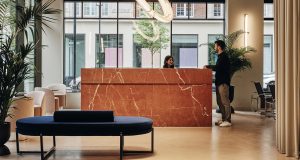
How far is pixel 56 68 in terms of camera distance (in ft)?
46.2

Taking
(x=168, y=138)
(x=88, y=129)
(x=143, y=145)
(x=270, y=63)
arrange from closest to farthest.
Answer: (x=88, y=129), (x=143, y=145), (x=168, y=138), (x=270, y=63)

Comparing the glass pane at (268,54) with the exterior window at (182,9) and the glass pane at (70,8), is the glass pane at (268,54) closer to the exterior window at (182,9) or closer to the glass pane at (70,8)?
the exterior window at (182,9)

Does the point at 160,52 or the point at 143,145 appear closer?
the point at 143,145

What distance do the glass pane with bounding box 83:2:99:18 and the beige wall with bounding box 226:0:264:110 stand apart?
4.39 metres

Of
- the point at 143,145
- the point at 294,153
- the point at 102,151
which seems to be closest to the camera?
the point at 294,153

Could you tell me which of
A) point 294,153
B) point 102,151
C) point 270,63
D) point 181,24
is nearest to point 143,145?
point 102,151

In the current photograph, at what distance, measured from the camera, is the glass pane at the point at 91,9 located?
14805mm

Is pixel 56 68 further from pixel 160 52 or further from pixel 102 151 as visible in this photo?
pixel 102 151

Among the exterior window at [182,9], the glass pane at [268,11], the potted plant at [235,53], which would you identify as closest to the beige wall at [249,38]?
the potted plant at [235,53]

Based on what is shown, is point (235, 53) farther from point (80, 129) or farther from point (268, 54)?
point (80, 129)

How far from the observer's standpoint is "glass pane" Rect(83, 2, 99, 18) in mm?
14805

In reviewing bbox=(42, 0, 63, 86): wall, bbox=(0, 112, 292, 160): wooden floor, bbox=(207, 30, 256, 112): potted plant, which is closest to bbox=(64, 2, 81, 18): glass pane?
bbox=(42, 0, 63, 86): wall

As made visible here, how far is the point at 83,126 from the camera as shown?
5.62 m

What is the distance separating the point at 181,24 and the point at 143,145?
8.81 metres
